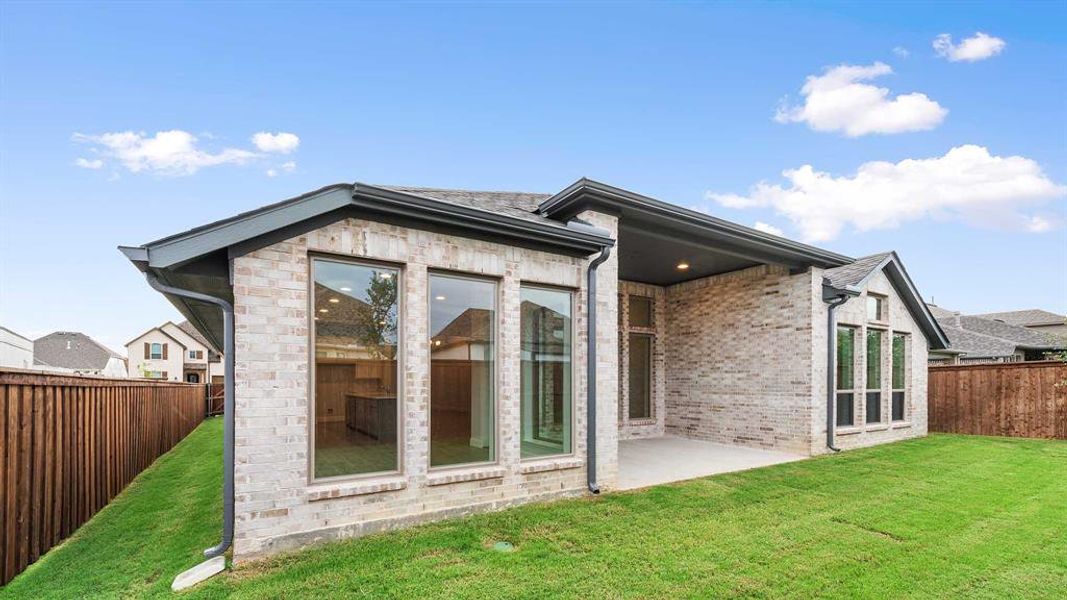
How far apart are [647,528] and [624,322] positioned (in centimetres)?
682

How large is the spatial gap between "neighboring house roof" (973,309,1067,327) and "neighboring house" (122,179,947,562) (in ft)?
122

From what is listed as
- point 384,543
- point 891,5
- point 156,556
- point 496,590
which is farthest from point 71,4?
point 891,5

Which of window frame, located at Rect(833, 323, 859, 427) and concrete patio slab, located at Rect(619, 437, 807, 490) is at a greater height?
window frame, located at Rect(833, 323, 859, 427)

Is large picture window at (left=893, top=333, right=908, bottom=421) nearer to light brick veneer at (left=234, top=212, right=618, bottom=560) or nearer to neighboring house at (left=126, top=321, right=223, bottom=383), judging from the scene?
light brick veneer at (left=234, top=212, right=618, bottom=560)

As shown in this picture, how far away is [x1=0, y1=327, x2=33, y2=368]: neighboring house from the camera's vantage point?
42.2 feet

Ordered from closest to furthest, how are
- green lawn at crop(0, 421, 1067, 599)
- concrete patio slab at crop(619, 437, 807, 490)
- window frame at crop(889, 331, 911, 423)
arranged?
green lawn at crop(0, 421, 1067, 599) < concrete patio slab at crop(619, 437, 807, 490) < window frame at crop(889, 331, 911, 423)

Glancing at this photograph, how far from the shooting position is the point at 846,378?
10594 millimetres

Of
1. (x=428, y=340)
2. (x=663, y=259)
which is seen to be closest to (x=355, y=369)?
(x=428, y=340)

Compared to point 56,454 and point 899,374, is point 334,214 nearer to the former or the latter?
point 56,454

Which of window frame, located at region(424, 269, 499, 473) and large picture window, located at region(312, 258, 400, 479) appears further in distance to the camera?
window frame, located at region(424, 269, 499, 473)

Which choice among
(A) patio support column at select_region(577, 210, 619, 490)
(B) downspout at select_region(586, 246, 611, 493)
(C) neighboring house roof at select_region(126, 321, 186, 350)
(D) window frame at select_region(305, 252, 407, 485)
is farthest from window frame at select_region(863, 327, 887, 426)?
(C) neighboring house roof at select_region(126, 321, 186, 350)

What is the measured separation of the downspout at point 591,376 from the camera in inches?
251

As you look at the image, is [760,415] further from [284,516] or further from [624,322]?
[284,516]

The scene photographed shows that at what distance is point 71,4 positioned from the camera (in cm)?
895
